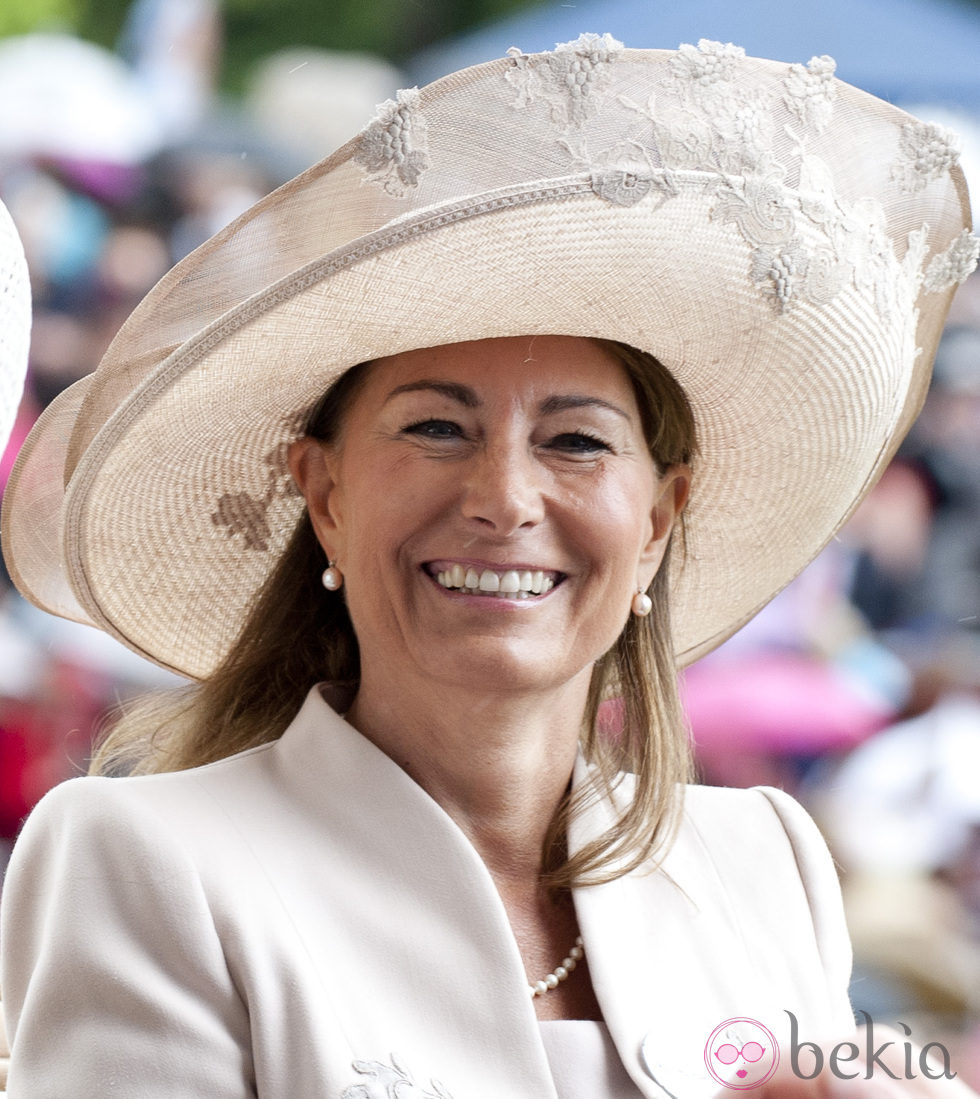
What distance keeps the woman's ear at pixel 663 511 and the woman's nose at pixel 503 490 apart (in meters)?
0.29

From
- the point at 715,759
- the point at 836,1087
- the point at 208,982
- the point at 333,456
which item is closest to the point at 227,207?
the point at 715,759

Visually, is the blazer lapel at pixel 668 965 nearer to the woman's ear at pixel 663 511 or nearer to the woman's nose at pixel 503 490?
the woman's ear at pixel 663 511

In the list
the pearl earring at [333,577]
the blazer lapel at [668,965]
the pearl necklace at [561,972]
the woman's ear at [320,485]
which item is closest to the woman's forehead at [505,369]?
the woman's ear at [320,485]

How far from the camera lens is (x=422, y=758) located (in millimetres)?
2096

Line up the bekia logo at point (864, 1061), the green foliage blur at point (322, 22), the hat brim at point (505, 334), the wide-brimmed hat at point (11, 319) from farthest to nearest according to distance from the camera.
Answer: the green foliage blur at point (322, 22) < the hat brim at point (505, 334) < the bekia logo at point (864, 1061) < the wide-brimmed hat at point (11, 319)

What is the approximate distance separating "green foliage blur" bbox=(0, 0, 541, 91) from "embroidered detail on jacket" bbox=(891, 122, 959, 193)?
18.6ft

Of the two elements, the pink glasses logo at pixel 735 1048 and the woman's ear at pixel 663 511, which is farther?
the woman's ear at pixel 663 511

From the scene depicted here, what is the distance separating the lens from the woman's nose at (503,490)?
1938mm

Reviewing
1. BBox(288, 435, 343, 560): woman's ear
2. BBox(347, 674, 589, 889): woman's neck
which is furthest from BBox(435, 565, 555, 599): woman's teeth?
BBox(288, 435, 343, 560): woman's ear

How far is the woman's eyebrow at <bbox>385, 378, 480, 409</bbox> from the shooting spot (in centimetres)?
199

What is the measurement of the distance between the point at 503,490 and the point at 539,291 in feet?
0.79

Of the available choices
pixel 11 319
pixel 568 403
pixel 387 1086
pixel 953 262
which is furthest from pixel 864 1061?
pixel 953 262

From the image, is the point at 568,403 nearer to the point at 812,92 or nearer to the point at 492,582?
the point at 492,582

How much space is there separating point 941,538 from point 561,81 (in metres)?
4.07
